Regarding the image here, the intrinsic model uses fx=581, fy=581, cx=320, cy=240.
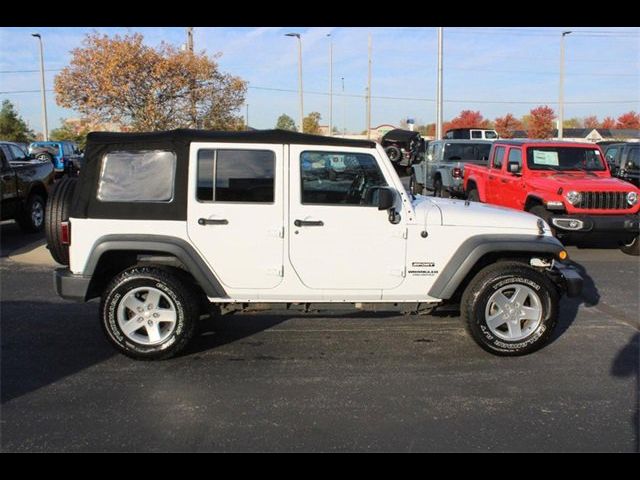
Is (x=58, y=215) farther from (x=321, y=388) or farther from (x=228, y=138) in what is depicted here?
(x=321, y=388)

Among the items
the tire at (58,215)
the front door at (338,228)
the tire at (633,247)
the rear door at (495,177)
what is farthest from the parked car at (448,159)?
the tire at (58,215)

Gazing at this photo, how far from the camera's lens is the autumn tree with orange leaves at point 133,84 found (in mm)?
13694

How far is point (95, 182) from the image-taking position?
470cm

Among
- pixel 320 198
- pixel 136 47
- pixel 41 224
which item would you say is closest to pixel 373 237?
pixel 320 198

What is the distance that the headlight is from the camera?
916cm

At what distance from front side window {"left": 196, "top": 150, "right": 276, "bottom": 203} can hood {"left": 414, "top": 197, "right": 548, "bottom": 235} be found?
1271mm

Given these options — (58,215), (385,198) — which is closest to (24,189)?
(58,215)

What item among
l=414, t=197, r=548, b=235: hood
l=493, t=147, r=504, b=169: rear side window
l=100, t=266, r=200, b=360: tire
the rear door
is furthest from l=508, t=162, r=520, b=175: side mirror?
l=100, t=266, r=200, b=360: tire

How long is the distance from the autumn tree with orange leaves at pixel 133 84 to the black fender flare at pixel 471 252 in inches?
428

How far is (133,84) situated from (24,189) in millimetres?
4100

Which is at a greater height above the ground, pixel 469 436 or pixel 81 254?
pixel 81 254

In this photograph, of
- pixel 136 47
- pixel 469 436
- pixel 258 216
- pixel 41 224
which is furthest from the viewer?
pixel 136 47
